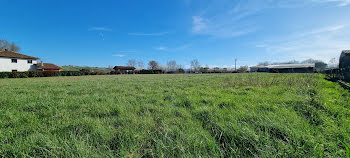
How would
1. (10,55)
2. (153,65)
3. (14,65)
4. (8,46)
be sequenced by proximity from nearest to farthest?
(10,55) < (14,65) < (8,46) < (153,65)

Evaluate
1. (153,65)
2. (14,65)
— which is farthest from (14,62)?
(153,65)

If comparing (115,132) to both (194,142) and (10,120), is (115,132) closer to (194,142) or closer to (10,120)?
(194,142)

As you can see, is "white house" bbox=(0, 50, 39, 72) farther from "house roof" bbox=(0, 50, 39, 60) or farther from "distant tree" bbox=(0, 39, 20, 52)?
"distant tree" bbox=(0, 39, 20, 52)

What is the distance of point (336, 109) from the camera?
220 centimetres

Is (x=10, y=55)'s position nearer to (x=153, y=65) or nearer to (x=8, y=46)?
(x=8, y=46)

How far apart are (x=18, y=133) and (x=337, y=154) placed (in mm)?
3517

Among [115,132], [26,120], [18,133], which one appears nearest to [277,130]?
[115,132]

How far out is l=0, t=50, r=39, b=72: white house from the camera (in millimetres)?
25347

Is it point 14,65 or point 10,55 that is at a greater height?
point 10,55

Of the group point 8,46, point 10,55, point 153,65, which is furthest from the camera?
point 153,65

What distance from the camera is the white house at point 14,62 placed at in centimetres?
2535

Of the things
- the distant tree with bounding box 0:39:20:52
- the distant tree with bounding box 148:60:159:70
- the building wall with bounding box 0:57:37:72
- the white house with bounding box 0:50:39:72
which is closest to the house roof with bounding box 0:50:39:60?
the white house with bounding box 0:50:39:72

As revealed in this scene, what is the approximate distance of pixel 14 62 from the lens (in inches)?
1062

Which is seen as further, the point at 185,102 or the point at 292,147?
the point at 185,102
